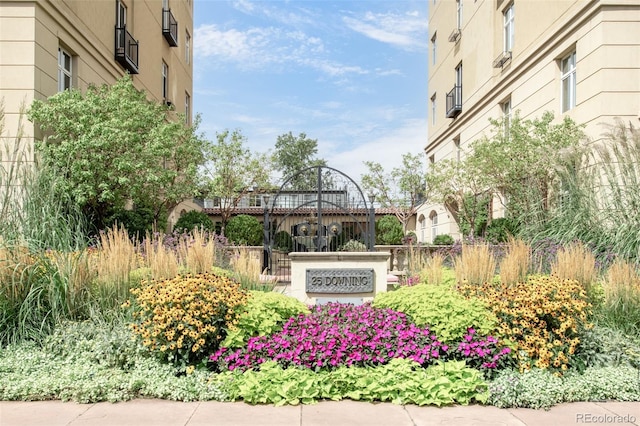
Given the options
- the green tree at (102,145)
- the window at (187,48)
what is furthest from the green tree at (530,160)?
the window at (187,48)

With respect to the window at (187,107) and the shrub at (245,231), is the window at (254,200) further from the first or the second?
the shrub at (245,231)

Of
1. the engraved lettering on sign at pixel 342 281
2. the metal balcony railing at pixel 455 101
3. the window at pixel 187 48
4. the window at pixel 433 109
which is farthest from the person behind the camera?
the window at pixel 433 109

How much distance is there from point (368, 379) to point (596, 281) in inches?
139

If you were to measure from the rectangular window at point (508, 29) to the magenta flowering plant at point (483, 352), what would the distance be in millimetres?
14708

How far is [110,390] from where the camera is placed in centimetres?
427

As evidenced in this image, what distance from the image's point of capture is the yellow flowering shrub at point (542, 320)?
4.77 m

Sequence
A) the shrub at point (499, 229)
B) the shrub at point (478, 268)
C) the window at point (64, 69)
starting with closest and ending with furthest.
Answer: the shrub at point (478, 268) → the window at point (64, 69) → the shrub at point (499, 229)

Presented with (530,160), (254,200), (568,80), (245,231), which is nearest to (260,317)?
(530,160)

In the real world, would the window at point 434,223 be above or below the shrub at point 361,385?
above

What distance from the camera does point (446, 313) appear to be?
16.5ft

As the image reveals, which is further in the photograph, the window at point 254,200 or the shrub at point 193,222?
the window at point 254,200

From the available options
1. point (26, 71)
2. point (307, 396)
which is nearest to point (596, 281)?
point (307, 396)

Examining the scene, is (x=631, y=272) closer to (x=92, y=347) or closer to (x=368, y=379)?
(x=368, y=379)

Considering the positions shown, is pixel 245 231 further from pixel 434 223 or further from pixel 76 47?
pixel 434 223
